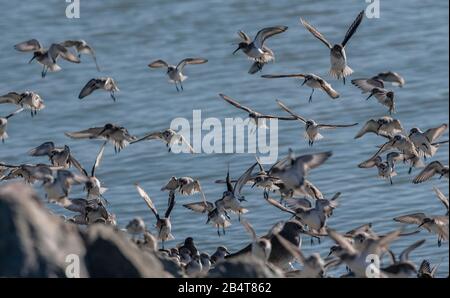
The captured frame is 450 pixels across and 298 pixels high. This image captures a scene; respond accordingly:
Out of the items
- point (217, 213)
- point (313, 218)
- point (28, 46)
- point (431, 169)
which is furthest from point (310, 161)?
point (28, 46)

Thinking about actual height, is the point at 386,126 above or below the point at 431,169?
above

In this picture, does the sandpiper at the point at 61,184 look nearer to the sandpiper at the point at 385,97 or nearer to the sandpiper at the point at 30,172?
the sandpiper at the point at 30,172

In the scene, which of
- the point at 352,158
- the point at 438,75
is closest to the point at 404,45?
the point at 438,75

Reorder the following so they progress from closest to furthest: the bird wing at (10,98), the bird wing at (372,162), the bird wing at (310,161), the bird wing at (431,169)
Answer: the bird wing at (310,161)
the bird wing at (431,169)
the bird wing at (10,98)
the bird wing at (372,162)

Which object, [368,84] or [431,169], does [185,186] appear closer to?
[368,84]

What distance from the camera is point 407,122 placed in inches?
1200

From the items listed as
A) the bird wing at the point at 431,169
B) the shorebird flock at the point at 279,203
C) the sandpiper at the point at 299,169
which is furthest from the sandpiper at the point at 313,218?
the bird wing at the point at 431,169

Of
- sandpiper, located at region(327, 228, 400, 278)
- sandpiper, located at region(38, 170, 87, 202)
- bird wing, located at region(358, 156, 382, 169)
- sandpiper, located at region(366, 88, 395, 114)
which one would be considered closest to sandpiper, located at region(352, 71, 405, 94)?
sandpiper, located at region(366, 88, 395, 114)

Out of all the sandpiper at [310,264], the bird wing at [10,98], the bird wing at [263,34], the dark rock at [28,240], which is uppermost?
the bird wing at [263,34]

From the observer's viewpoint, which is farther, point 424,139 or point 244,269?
point 424,139

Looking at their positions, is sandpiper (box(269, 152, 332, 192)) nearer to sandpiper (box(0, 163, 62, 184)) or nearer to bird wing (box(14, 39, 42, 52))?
sandpiper (box(0, 163, 62, 184))

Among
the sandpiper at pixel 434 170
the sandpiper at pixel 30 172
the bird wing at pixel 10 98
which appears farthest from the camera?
the bird wing at pixel 10 98
